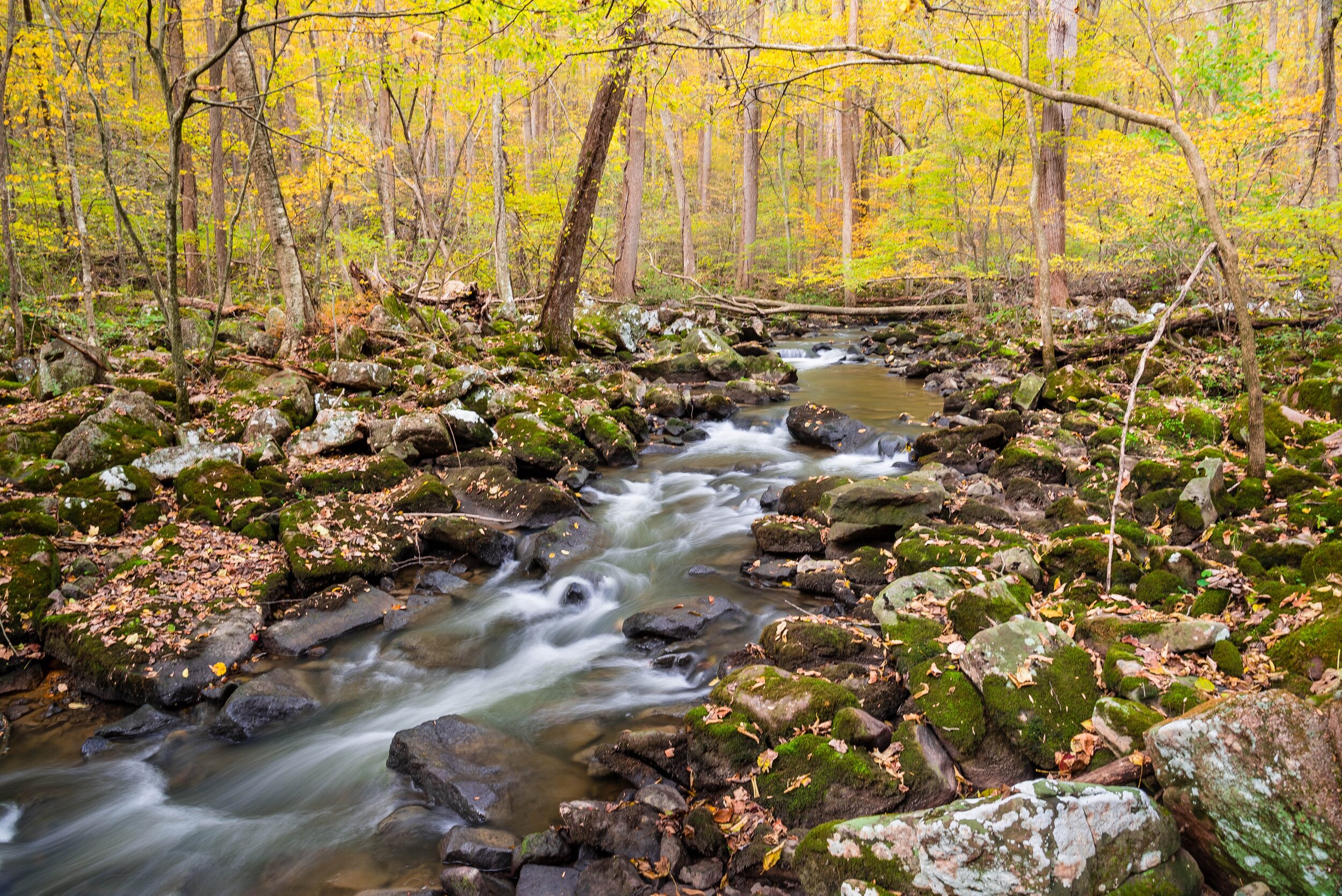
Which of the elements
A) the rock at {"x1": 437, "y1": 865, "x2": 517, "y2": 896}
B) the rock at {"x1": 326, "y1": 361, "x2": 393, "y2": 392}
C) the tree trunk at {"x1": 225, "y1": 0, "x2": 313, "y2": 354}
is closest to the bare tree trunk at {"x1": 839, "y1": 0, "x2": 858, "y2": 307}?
the rock at {"x1": 326, "y1": 361, "x2": 393, "y2": 392}

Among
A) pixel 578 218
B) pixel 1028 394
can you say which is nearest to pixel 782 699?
pixel 1028 394

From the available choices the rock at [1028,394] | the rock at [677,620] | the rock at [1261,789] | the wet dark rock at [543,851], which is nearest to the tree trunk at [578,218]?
the rock at [1028,394]

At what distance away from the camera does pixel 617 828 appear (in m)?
3.64

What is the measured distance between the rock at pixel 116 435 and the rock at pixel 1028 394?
10914mm

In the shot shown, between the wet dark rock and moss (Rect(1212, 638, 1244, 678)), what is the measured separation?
3.52 meters

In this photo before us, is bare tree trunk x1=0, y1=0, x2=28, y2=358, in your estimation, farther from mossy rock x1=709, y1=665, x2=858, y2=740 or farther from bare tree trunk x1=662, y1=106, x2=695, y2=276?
bare tree trunk x1=662, y1=106, x2=695, y2=276

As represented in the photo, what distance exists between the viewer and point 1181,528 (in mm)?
5574

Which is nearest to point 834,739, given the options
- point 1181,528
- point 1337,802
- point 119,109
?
point 1337,802

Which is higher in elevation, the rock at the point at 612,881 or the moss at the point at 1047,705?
the moss at the point at 1047,705

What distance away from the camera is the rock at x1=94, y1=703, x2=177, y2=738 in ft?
16.0

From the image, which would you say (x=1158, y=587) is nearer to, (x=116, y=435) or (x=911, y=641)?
(x=911, y=641)

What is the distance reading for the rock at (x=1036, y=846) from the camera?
98.1 inches

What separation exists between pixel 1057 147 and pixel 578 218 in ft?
30.3

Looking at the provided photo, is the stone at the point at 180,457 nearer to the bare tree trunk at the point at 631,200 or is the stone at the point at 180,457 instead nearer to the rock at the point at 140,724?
the rock at the point at 140,724
